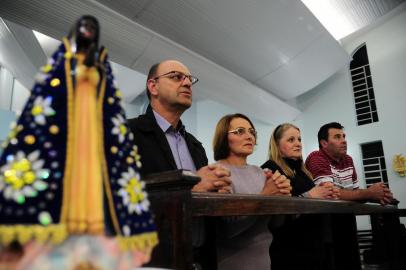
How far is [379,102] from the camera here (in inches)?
312

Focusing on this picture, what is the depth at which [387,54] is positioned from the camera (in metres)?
8.06

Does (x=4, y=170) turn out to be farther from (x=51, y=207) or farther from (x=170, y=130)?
(x=170, y=130)

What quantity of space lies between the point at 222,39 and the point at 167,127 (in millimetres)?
3969

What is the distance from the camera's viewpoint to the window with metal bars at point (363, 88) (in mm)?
8141

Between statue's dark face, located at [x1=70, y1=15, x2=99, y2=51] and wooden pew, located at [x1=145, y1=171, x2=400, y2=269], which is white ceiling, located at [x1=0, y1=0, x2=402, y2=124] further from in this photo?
statue's dark face, located at [x1=70, y1=15, x2=99, y2=51]

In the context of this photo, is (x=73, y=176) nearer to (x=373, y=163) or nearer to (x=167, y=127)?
(x=167, y=127)

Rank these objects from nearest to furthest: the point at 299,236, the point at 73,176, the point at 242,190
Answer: the point at 73,176 < the point at 242,190 < the point at 299,236

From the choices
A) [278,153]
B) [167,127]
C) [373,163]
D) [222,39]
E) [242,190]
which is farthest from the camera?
[373,163]

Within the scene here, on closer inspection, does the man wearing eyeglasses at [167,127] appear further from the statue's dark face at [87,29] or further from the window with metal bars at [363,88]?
the window with metal bars at [363,88]

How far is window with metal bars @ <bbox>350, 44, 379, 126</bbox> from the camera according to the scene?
320 inches

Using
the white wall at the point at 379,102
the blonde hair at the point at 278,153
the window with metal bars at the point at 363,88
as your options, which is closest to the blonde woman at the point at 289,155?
the blonde hair at the point at 278,153

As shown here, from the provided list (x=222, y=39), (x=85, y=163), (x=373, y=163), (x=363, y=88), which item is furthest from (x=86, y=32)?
(x=363, y=88)

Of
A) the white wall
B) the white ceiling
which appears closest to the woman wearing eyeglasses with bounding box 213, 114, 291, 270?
the white ceiling

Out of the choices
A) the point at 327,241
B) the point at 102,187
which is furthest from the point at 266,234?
the point at 102,187
